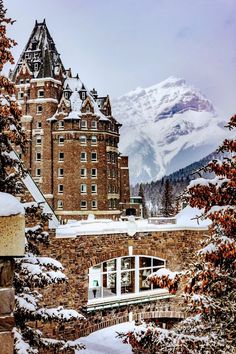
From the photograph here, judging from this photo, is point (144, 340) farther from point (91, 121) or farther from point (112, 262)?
point (91, 121)

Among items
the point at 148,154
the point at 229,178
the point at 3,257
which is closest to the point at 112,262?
the point at 229,178

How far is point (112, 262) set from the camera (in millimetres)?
15336

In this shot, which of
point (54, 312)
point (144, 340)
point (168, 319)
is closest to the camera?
point (144, 340)

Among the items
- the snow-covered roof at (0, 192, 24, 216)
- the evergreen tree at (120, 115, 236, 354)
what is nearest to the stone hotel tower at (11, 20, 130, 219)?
the evergreen tree at (120, 115, 236, 354)

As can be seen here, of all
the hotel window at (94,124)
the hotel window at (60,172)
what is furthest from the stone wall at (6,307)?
the hotel window at (94,124)

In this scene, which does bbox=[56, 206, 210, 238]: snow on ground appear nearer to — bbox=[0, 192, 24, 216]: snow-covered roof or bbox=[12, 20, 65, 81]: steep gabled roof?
bbox=[0, 192, 24, 216]: snow-covered roof

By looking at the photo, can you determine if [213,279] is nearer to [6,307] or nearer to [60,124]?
[6,307]

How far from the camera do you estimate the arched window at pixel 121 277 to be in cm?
1474

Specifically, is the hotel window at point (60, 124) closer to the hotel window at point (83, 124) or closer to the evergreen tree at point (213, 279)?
the hotel window at point (83, 124)

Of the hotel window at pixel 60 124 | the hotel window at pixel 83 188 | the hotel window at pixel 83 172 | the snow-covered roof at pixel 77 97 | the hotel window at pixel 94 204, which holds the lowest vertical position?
the hotel window at pixel 94 204

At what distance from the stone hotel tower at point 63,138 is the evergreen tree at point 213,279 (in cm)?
4515

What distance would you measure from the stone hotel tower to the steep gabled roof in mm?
114

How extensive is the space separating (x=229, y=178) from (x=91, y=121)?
4788 cm

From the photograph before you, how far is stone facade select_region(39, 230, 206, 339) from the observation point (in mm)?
13859
